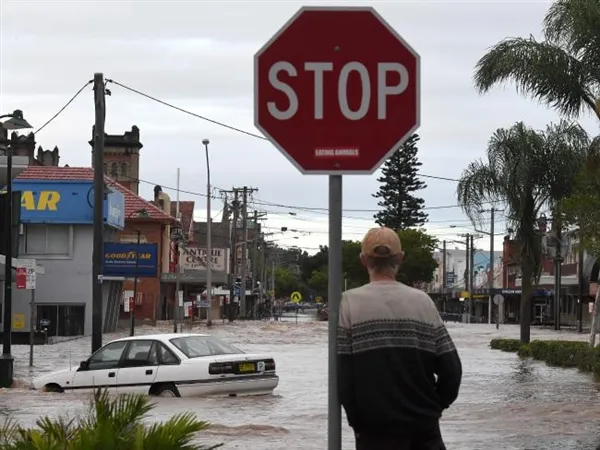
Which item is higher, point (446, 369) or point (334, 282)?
point (334, 282)

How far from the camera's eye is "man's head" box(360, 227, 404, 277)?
5653 mm

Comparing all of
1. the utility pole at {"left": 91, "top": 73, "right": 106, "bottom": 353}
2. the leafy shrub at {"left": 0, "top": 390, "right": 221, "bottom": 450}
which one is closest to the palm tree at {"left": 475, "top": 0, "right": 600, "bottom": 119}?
the utility pole at {"left": 91, "top": 73, "right": 106, "bottom": 353}

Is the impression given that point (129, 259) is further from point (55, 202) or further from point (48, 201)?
point (48, 201)

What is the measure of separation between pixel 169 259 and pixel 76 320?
27845 millimetres

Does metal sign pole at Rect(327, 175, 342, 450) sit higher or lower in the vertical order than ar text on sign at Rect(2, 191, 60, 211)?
lower

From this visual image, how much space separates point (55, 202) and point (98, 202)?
3006 cm

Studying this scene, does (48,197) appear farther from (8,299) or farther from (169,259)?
(8,299)

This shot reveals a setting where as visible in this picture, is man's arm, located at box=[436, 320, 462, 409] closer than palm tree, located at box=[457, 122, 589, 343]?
Yes

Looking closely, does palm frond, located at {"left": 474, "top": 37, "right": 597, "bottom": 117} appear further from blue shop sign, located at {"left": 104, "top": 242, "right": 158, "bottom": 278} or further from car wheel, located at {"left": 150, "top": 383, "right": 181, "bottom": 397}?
blue shop sign, located at {"left": 104, "top": 242, "right": 158, "bottom": 278}

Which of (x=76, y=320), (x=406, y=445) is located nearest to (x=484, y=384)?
(x=406, y=445)

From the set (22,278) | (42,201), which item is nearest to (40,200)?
(42,201)

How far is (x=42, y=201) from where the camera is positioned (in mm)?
59562

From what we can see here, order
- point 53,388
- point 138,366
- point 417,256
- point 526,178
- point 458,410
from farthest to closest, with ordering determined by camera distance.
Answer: point 417,256 → point 526,178 → point 53,388 → point 138,366 → point 458,410

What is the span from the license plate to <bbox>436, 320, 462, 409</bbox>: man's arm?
1544 cm
